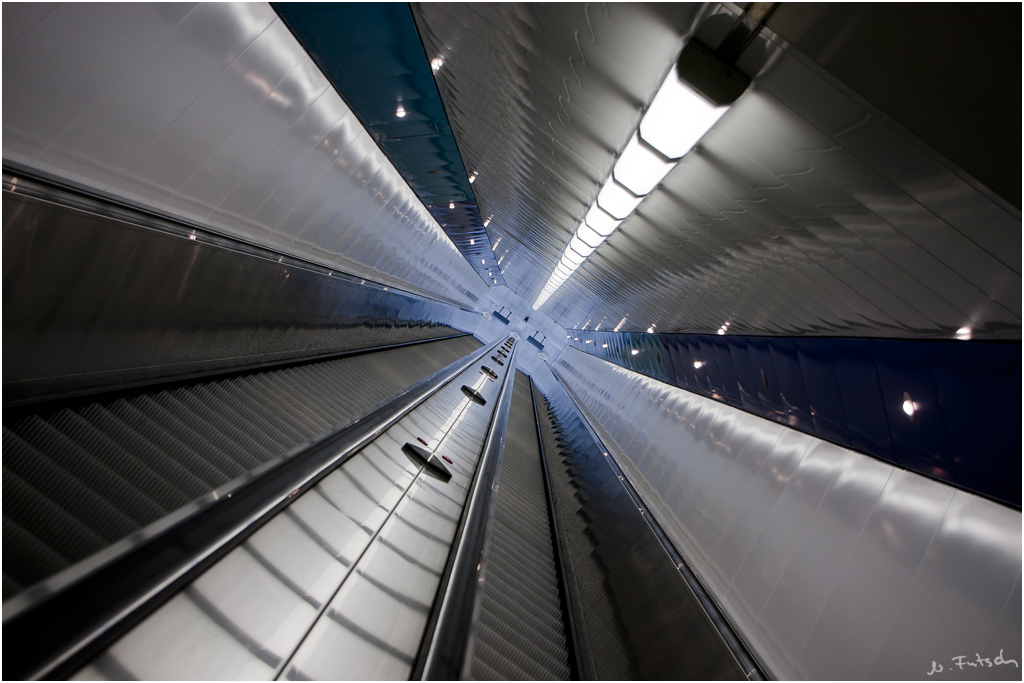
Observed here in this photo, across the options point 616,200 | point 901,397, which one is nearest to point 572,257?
point 616,200

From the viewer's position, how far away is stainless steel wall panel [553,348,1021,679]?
3.57 m

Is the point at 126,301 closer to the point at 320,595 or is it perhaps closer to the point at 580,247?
the point at 320,595

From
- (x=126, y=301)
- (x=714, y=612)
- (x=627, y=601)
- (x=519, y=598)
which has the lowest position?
(x=519, y=598)

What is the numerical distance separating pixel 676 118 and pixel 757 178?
0.92 metres

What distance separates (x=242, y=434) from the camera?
5.13 m

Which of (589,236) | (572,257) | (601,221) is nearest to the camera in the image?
(601,221)

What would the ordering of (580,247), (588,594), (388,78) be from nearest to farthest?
(588,594), (388,78), (580,247)

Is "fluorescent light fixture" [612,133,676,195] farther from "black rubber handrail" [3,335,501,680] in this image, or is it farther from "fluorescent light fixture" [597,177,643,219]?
"black rubber handrail" [3,335,501,680]

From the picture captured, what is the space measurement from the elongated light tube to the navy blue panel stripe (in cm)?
223

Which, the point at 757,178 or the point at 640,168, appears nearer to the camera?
the point at 757,178

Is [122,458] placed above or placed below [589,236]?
below

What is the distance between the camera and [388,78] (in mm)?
7312

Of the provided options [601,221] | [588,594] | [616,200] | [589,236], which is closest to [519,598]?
[588,594]

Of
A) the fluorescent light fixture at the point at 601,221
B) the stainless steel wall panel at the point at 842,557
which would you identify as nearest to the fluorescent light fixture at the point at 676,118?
the fluorescent light fixture at the point at 601,221
